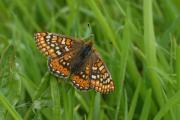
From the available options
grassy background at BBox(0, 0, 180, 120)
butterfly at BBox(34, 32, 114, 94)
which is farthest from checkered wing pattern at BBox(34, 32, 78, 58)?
grassy background at BBox(0, 0, 180, 120)

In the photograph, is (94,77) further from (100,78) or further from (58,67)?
(58,67)

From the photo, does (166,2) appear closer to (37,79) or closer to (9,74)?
(37,79)

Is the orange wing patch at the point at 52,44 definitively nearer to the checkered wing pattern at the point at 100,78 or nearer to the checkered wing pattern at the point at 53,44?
the checkered wing pattern at the point at 53,44

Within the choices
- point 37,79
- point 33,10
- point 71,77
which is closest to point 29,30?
point 33,10

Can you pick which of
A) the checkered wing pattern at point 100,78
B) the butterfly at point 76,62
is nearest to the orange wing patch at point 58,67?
the butterfly at point 76,62

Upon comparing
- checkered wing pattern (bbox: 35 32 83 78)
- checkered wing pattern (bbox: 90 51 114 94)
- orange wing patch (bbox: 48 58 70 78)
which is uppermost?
checkered wing pattern (bbox: 35 32 83 78)

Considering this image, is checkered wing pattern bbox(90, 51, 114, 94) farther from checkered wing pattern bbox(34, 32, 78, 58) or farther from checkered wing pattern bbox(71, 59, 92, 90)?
checkered wing pattern bbox(34, 32, 78, 58)
